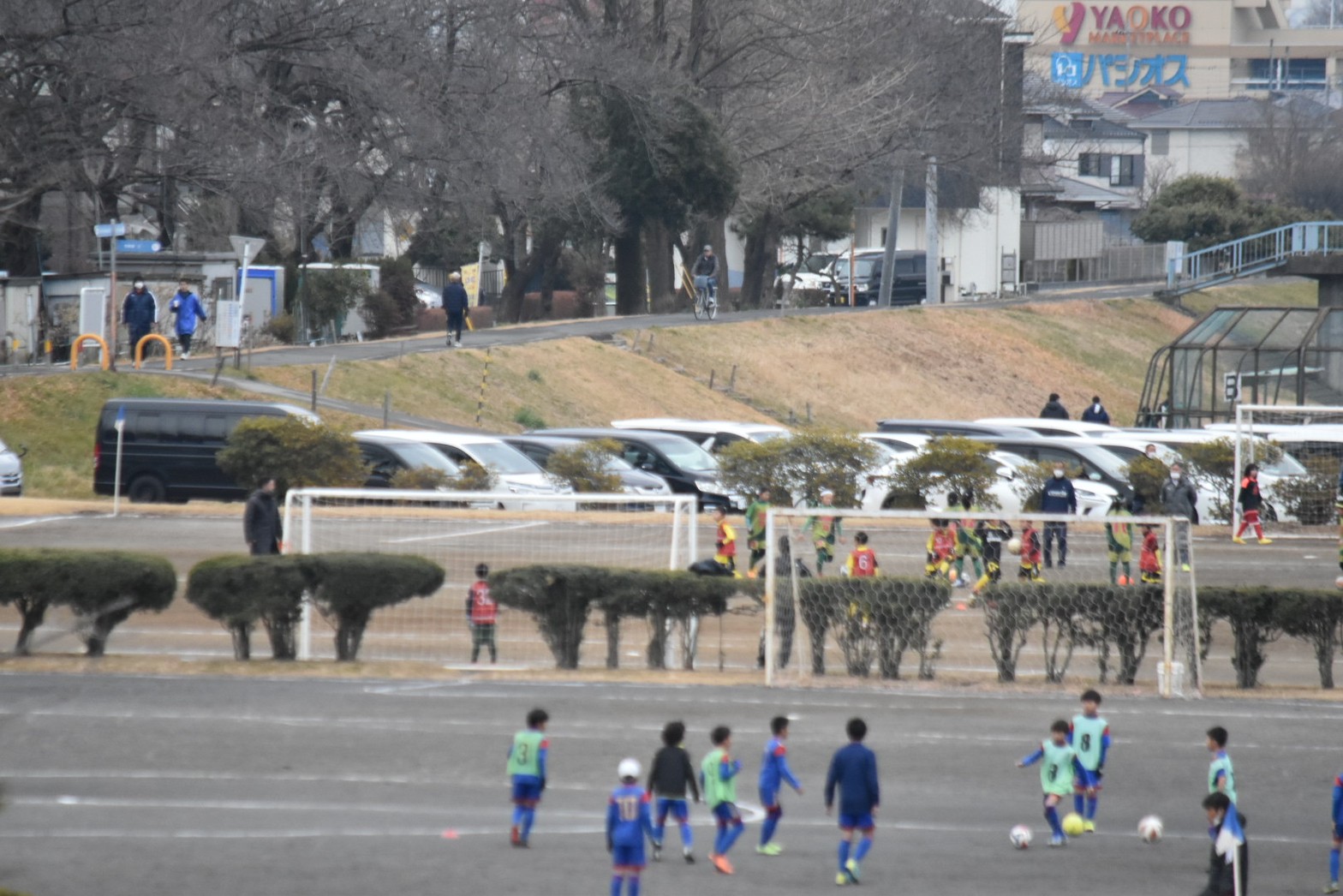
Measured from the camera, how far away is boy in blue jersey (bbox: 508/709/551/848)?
34.2 ft

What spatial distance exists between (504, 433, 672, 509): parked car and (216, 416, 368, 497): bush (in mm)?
3445

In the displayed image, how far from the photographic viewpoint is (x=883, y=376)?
48969 millimetres

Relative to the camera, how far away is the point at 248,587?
16.7m

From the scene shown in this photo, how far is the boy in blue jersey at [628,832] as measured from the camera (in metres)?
9.35

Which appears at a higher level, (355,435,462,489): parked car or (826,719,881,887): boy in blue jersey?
(355,435,462,489): parked car

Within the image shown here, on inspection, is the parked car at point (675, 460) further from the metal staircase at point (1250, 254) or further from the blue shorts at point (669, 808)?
the metal staircase at point (1250, 254)

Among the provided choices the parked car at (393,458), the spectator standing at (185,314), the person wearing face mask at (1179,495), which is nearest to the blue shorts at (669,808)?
the person wearing face mask at (1179,495)

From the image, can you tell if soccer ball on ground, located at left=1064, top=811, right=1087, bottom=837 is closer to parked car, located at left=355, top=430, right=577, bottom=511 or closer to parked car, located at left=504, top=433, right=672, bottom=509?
parked car, located at left=504, top=433, right=672, bottom=509

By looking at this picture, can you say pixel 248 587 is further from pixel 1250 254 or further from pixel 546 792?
pixel 1250 254

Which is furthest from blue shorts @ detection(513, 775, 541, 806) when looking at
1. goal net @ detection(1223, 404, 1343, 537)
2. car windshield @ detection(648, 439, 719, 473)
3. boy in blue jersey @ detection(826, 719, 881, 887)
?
car windshield @ detection(648, 439, 719, 473)

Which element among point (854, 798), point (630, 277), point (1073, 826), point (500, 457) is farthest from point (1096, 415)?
point (854, 798)

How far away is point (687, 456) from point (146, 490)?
8.59 metres

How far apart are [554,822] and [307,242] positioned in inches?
1419

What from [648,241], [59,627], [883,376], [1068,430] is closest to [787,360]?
[883,376]
